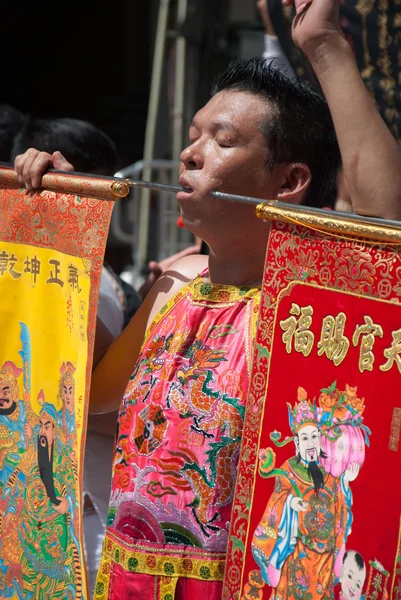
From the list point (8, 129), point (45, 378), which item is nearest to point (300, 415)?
point (45, 378)

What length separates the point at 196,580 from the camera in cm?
193

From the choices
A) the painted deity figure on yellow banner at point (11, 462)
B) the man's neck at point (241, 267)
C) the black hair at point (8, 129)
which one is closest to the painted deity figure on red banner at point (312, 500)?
the man's neck at point (241, 267)

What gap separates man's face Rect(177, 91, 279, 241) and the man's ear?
2 cm

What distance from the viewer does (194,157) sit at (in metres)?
2.05

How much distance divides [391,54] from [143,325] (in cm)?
206

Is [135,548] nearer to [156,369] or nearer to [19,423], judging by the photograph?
[156,369]

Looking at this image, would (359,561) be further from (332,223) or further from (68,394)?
(68,394)

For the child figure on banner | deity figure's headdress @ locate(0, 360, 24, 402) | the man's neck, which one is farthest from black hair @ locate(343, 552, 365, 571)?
deity figure's headdress @ locate(0, 360, 24, 402)

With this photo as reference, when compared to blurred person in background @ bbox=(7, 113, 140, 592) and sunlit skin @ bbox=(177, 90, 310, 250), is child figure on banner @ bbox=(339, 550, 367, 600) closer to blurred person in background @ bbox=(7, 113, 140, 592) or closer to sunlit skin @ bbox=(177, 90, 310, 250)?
sunlit skin @ bbox=(177, 90, 310, 250)

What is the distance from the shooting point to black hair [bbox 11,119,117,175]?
321cm

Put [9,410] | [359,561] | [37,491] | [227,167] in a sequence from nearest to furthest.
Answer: [359,561]
[227,167]
[37,491]
[9,410]

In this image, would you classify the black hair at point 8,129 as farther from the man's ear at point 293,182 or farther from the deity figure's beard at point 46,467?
the man's ear at point 293,182

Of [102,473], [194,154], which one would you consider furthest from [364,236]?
[102,473]

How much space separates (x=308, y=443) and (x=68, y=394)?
0.71 meters
